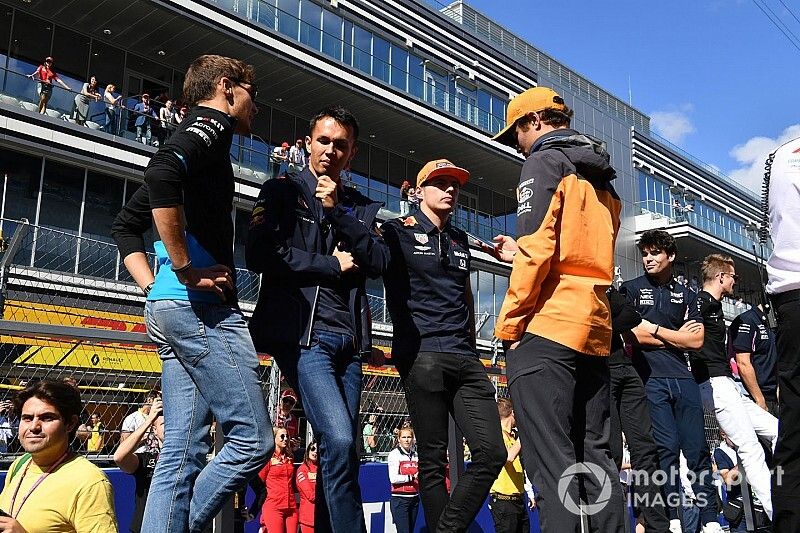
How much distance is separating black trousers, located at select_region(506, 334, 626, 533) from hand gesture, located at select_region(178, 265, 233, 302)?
1.25m

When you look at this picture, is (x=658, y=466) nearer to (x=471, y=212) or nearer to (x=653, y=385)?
(x=653, y=385)

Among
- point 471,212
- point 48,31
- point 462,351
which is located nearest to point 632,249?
point 471,212

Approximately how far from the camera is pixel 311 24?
24.5m

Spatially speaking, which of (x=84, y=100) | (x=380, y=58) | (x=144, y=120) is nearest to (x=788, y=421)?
(x=84, y=100)

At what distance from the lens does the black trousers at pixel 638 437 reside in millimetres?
4668

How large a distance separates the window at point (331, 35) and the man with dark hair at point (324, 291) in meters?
21.9

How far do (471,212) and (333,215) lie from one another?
2981 centimetres

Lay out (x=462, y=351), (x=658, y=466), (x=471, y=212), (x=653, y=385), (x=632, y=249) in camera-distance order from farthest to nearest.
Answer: (x=632, y=249)
(x=471, y=212)
(x=653, y=385)
(x=658, y=466)
(x=462, y=351)

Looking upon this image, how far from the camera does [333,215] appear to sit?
3.51m

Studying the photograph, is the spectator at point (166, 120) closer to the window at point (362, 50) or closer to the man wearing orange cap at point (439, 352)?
the window at point (362, 50)

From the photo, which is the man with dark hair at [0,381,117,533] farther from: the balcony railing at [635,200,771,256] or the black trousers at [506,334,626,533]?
the balcony railing at [635,200,771,256]

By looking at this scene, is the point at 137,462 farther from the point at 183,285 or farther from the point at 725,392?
the point at 725,392

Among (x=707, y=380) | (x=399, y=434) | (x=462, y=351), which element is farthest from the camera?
(x=399, y=434)

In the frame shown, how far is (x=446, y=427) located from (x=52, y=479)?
194 cm
